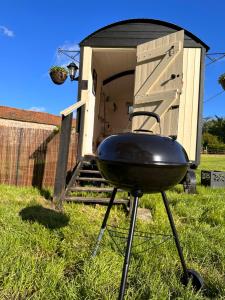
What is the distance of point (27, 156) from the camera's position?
20.5ft

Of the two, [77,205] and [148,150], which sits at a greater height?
[148,150]

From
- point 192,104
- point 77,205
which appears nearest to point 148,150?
point 77,205

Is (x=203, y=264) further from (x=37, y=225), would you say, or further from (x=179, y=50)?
(x=179, y=50)

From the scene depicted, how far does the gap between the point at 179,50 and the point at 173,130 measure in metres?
1.35

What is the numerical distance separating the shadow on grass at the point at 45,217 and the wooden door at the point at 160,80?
2566 mm

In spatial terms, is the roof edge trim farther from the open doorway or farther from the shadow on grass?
the shadow on grass

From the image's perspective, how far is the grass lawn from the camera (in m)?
2.23

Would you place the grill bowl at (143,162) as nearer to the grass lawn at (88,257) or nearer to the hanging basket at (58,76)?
the grass lawn at (88,257)

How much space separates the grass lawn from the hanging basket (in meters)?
3.95

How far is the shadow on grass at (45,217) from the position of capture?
3.62 m

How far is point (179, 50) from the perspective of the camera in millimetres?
5680

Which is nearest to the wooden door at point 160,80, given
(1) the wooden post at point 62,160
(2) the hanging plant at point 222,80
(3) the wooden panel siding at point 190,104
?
(3) the wooden panel siding at point 190,104

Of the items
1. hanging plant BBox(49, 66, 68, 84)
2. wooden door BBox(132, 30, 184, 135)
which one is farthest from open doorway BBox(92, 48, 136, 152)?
hanging plant BBox(49, 66, 68, 84)

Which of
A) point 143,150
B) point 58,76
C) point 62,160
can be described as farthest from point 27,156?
point 143,150
